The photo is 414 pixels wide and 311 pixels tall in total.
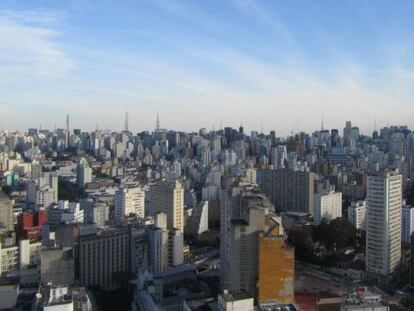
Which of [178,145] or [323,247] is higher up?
[178,145]

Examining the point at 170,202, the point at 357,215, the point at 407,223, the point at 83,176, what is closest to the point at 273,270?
the point at 407,223

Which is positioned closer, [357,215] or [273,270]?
[273,270]

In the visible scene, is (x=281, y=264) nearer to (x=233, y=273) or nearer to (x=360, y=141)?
(x=233, y=273)

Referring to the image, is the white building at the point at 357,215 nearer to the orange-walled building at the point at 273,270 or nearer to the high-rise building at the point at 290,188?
the high-rise building at the point at 290,188

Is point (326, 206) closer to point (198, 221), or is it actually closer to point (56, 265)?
point (198, 221)

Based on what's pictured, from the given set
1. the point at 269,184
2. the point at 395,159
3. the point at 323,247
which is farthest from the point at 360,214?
the point at 395,159

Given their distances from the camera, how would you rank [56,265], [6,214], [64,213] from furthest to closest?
[64,213] < [6,214] < [56,265]

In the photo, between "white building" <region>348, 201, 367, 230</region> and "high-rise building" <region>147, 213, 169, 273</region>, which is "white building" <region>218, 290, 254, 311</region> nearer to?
"high-rise building" <region>147, 213, 169, 273</region>
